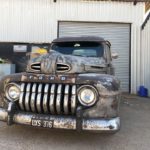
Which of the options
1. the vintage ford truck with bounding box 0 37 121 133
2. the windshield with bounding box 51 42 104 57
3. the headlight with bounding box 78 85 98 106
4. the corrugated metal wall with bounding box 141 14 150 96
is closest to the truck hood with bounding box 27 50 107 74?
the vintage ford truck with bounding box 0 37 121 133

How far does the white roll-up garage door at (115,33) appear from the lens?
→ 14125 mm

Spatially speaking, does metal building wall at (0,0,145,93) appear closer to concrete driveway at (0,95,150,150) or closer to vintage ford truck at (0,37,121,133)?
concrete driveway at (0,95,150,150)

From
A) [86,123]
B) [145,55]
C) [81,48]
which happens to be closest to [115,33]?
[145,55]

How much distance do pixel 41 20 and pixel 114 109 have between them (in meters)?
9.50

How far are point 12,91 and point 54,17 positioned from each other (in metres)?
8.90

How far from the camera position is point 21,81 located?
5328mm

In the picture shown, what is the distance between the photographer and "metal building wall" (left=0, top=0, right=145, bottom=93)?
45.1 ft

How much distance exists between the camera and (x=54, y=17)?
13875 mm

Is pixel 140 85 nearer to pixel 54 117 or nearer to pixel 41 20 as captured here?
pixel 41 20

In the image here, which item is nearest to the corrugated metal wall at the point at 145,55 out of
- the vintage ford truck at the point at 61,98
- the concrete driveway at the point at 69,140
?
the concrete driveway at the point at 69,140

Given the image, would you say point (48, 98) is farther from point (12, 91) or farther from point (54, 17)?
point (54, 17)

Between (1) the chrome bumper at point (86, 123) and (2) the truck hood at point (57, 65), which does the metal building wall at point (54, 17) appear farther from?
(1) the chrome bumper at point (86, 123)

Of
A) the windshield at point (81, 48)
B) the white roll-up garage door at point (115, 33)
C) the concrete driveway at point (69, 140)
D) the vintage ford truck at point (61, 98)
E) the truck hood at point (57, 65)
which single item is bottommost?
the concrete driveway at point (69, 140)

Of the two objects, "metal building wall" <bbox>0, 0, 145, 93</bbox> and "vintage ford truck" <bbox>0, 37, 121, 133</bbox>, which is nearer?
"vintage ford truck" <bbox>0, 37, 121, 133</bbox>
